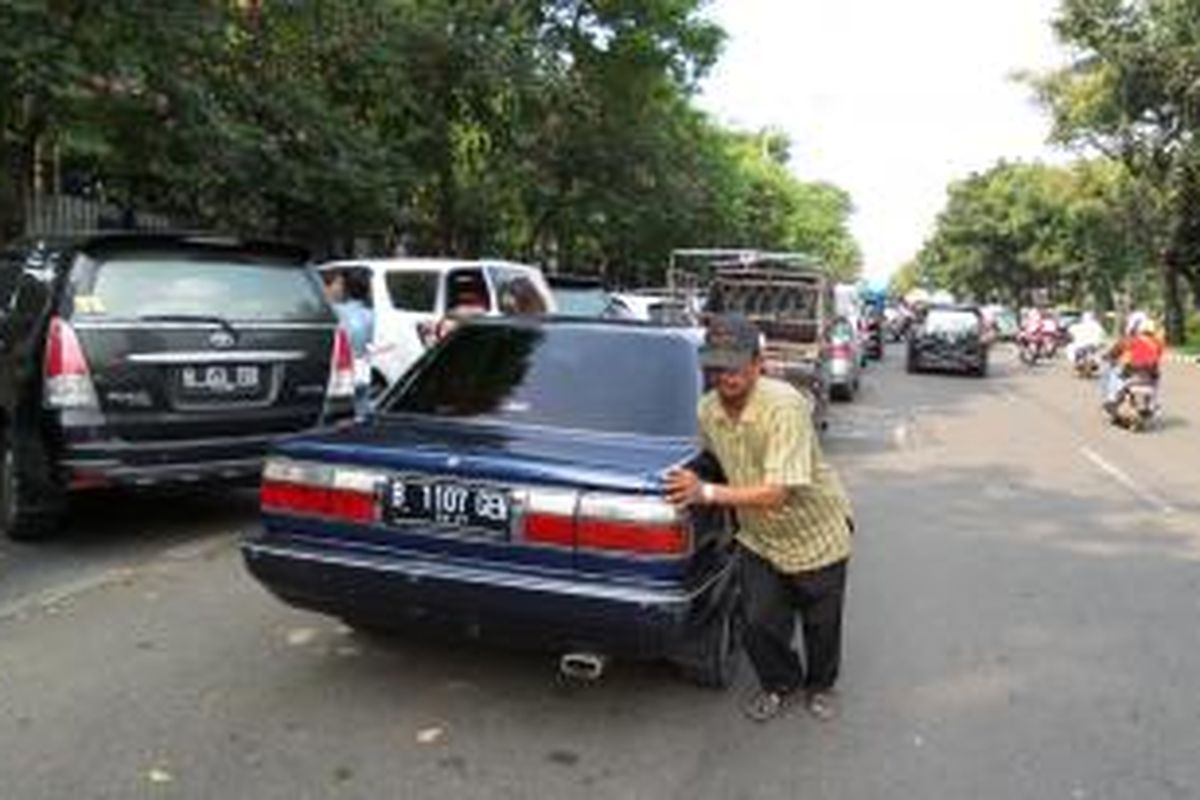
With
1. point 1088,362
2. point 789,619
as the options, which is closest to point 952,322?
point 1088,362

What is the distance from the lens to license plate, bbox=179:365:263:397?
9.39 meters

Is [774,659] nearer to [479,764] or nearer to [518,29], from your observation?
[479,764]

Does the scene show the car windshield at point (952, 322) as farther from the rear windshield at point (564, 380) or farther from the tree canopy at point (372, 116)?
the rear windshield at point (564, 380)

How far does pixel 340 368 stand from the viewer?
10.4 metres

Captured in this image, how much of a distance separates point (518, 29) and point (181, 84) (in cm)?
1226

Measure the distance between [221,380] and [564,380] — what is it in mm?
3324

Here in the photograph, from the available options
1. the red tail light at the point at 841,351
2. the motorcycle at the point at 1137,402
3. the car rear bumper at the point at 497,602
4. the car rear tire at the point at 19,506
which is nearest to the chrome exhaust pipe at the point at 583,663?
the car rear bumper at the point at 497,602

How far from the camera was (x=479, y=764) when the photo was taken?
5.70m

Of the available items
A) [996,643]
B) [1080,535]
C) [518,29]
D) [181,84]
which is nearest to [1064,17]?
[518,29]

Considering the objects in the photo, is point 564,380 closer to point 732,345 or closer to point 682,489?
point 732,345

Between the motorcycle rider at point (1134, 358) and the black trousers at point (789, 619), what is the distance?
1682cm

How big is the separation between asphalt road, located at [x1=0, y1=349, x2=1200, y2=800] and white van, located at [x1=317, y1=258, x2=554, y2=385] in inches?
173

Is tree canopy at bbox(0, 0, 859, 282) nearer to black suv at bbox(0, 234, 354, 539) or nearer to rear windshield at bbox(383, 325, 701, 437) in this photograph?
black suv at bbox(0, 234, 354, 539)

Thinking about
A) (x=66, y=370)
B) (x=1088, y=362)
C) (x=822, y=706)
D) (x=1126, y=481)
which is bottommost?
(x=1088, y=362)
